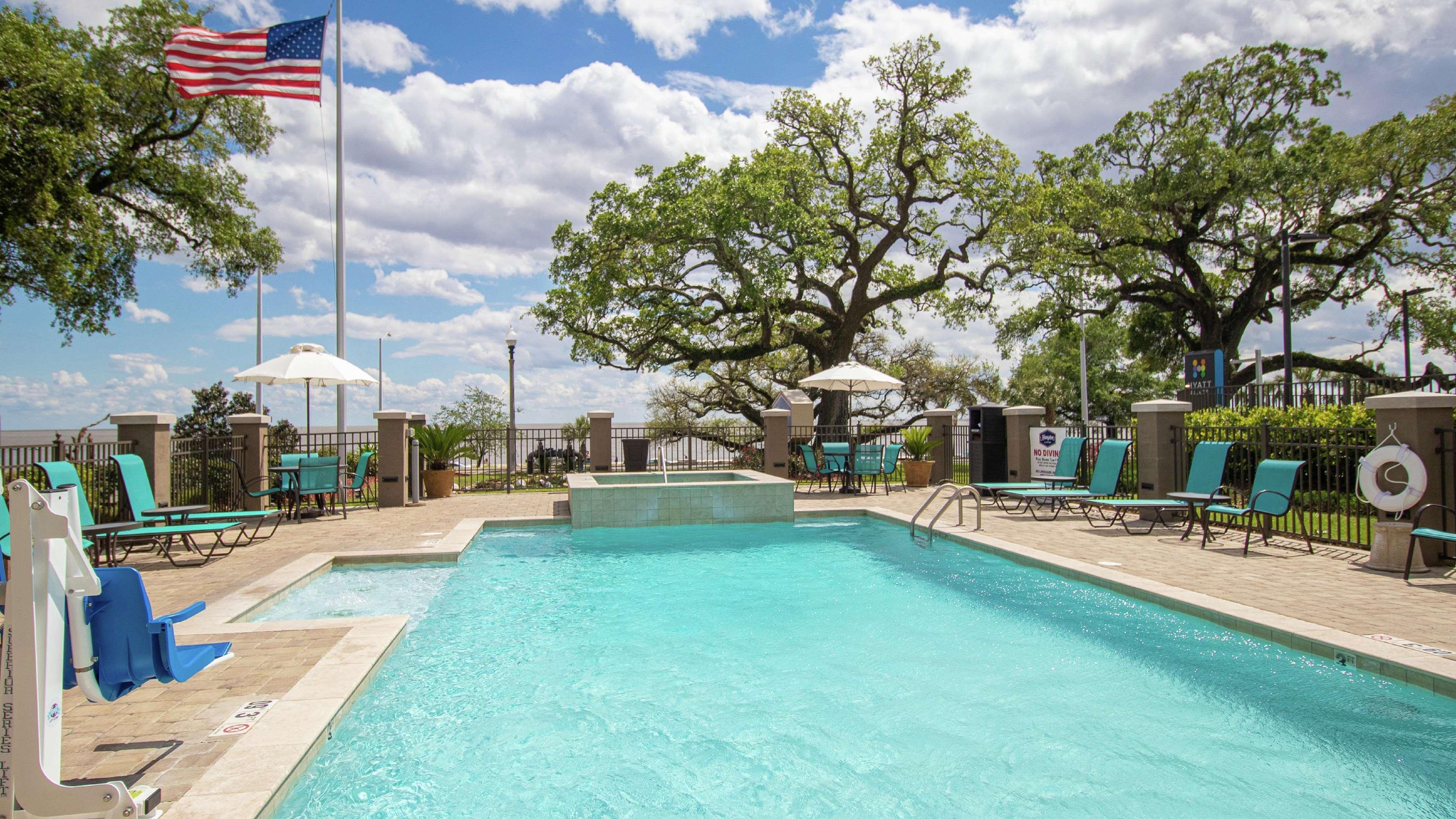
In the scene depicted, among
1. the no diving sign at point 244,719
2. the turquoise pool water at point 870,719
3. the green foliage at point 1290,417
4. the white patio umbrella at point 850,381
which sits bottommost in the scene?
the turquoise pool water at point 870,719

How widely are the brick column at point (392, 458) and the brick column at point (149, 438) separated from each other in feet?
12.8

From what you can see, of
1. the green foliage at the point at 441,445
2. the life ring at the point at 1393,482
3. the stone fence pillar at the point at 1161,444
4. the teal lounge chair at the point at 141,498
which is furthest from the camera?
the green foliage at the point at 441,445

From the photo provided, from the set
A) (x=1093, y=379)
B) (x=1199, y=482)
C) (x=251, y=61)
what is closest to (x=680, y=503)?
(x=1199, y=482)

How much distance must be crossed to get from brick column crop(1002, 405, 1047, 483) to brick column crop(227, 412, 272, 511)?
12558 mm

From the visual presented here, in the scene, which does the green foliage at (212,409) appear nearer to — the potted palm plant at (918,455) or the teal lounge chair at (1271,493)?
the potted palm plant at (918,455)

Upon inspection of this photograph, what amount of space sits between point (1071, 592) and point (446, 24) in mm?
13134

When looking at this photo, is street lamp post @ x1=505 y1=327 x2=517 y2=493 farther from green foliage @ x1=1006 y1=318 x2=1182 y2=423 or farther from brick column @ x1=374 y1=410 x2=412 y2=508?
green foliage @ x1=1006 y1=318 x2=1182 y2=423

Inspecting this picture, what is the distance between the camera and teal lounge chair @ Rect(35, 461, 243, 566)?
691 cm

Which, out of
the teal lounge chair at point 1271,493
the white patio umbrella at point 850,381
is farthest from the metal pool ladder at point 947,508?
the white patio umbrella at point 850,381

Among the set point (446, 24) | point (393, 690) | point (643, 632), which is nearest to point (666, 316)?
point (446, 24)

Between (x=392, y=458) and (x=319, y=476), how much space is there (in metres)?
2.12

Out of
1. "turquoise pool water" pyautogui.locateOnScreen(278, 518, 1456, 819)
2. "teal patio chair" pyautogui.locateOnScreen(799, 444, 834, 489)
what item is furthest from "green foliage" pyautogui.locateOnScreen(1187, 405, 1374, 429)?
"turquoise pool water" pyautogui.locateOnScreen(278, 518, 1456, 819)

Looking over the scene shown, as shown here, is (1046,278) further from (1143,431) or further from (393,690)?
(393,690)

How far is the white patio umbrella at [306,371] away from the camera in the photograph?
12.3 meters
